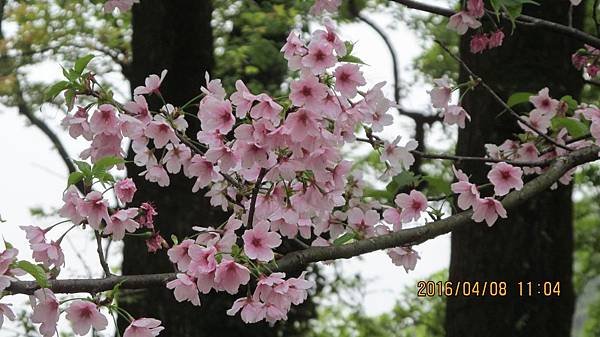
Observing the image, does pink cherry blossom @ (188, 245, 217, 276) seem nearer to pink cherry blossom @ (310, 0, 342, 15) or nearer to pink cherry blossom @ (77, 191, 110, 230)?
pink cherry blossom @ (77, 191, 110, 230)

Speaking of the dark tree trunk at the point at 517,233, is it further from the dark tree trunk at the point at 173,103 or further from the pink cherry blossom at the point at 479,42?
the dark tree trunk at the point at 173,103

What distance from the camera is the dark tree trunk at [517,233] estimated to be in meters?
3.91

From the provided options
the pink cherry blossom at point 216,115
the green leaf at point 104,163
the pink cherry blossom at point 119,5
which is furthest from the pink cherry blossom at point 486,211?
the pink cherry blossom at point 119,5

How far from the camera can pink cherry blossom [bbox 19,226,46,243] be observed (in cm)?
207

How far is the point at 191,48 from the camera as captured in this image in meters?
5.29

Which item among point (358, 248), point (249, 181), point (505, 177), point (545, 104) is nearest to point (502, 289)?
point (545, 104)

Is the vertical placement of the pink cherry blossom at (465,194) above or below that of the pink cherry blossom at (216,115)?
below

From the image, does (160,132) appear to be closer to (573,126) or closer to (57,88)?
(57,88)

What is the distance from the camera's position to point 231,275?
1812 millimetres

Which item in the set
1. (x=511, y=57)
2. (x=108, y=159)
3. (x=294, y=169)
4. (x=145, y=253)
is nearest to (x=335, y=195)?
(x=294, y=169)

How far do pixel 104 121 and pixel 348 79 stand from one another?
630 millimetres

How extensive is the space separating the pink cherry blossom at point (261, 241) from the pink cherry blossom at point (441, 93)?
1.08 metres

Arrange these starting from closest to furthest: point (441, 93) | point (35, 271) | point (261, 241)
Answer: point (35, 271)
point (261, 241)
point (441, 93)

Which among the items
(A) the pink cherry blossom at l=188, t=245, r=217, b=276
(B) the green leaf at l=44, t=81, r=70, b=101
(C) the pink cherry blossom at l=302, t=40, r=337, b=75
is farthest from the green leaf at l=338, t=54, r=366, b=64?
(B) the green leaf at l=44, t=81, r=70, b=101
